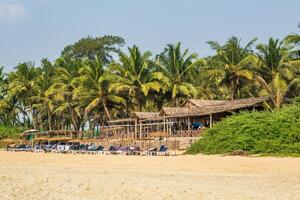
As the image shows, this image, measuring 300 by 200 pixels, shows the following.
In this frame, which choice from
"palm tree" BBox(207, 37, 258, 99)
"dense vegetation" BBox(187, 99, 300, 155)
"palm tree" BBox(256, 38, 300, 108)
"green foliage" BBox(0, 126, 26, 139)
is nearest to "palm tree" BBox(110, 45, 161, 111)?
"palm tree" BBox(207, 37, 258, 99)

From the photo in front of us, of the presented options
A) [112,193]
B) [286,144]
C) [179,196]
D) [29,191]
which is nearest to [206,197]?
[179,196]

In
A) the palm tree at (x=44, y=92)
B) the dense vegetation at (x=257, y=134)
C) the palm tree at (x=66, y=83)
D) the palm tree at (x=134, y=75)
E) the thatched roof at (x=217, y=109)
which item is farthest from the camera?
the palm tree at (x=44, y=92)

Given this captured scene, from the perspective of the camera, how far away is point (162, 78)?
153 feet

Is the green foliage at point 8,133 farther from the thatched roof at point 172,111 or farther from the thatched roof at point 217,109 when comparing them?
the thatched roof at point 217,109

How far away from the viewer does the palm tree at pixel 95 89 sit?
1935 inches

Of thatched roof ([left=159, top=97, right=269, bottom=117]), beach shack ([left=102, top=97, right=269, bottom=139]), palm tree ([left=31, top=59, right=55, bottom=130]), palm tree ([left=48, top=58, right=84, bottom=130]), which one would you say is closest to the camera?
thatched roof ([left=159, top=97, right=269, bottom=117])

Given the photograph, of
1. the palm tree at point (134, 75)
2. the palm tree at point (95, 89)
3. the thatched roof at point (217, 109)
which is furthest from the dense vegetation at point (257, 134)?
the palm tree at point (95, 89)

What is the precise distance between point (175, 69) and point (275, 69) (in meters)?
11.3

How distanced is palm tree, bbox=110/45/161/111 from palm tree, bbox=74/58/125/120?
4.03 ft

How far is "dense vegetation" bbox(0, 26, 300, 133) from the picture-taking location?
40438 millimetres

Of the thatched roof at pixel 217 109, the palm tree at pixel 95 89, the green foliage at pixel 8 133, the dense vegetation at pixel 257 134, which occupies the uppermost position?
the palm tree at pixel 95 89

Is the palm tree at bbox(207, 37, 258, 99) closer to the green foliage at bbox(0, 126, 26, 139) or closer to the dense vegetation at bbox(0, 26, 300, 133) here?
the dense vegetation at bbox(0, 26, 300, 133)

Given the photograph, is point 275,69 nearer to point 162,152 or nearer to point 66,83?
point 162,152

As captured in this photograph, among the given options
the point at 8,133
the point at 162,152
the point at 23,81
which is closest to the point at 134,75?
the point at 162,152
